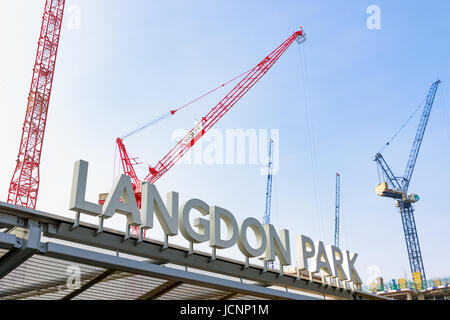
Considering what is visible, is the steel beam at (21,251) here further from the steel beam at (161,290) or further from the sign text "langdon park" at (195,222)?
the steel beam at (161,290)

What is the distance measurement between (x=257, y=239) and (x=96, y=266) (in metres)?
14.1

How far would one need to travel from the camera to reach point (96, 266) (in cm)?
2195

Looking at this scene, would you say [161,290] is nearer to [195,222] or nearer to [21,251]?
[195,222]

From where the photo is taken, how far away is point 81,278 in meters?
23.9

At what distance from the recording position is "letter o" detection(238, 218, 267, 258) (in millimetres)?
31906

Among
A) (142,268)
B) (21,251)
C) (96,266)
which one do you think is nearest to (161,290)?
(142,268)

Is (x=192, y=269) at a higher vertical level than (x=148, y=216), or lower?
lower

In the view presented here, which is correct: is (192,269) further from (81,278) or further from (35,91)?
(35,91)

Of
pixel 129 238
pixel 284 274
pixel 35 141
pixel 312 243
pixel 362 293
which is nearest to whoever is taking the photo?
pixel 129 238

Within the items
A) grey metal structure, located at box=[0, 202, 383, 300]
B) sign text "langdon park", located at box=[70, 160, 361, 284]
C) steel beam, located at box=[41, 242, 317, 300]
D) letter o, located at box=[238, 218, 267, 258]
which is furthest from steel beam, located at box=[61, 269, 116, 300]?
letter o, located at box=[238, 218, 267, 258]

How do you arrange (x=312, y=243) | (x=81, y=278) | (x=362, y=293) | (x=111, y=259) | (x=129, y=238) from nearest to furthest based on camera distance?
(x=111, y=259)
(x=81, y=278)
(x=129, y=238)
(x=312, y=243)
(x=362, y=293)

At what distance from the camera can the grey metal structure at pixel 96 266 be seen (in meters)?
20.3
